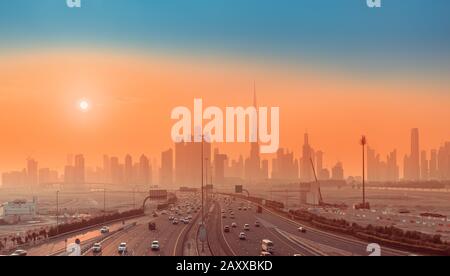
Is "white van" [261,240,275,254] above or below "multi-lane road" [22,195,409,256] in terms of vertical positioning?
above

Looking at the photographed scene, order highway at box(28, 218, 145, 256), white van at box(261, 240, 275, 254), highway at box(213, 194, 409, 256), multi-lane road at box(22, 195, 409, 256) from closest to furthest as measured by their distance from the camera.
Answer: highway at box(213, 194, 409, 256) < white van at box(261, 240, 275, 254) < multi-lane road at box(22, 195, 409, 256) < highway at box(28, 218, 145, 256)

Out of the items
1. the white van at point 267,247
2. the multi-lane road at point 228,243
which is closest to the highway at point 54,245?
the multi-lane road at point 228,243

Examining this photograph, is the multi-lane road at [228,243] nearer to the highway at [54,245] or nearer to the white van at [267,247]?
the highway at [54,245]

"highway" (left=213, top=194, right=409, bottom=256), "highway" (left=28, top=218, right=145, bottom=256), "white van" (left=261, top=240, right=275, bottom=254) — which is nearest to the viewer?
"highway" (left=213, top=194, right=409, bottom=256)

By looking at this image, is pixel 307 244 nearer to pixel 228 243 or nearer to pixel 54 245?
pixel 228 243

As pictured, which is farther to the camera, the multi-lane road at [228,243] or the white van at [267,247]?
the multi-lane road at [228,243]

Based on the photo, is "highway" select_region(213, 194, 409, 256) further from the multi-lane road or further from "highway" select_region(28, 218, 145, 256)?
"highway" select_region(28, 218, 145, 256)

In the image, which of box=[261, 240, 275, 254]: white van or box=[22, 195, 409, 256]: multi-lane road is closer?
box=[261, 240, 275, 254]: white van

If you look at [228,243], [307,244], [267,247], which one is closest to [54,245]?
[228,243]

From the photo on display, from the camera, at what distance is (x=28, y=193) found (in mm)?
113812

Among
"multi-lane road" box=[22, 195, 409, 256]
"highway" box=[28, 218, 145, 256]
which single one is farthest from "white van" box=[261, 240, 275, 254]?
"highway" box=[28, 218, 145, 256]

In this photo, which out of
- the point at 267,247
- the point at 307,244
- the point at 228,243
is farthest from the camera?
the point at 228,243

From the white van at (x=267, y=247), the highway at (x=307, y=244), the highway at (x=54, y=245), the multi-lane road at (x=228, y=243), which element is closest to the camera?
the highway at (x=307, y=244)
